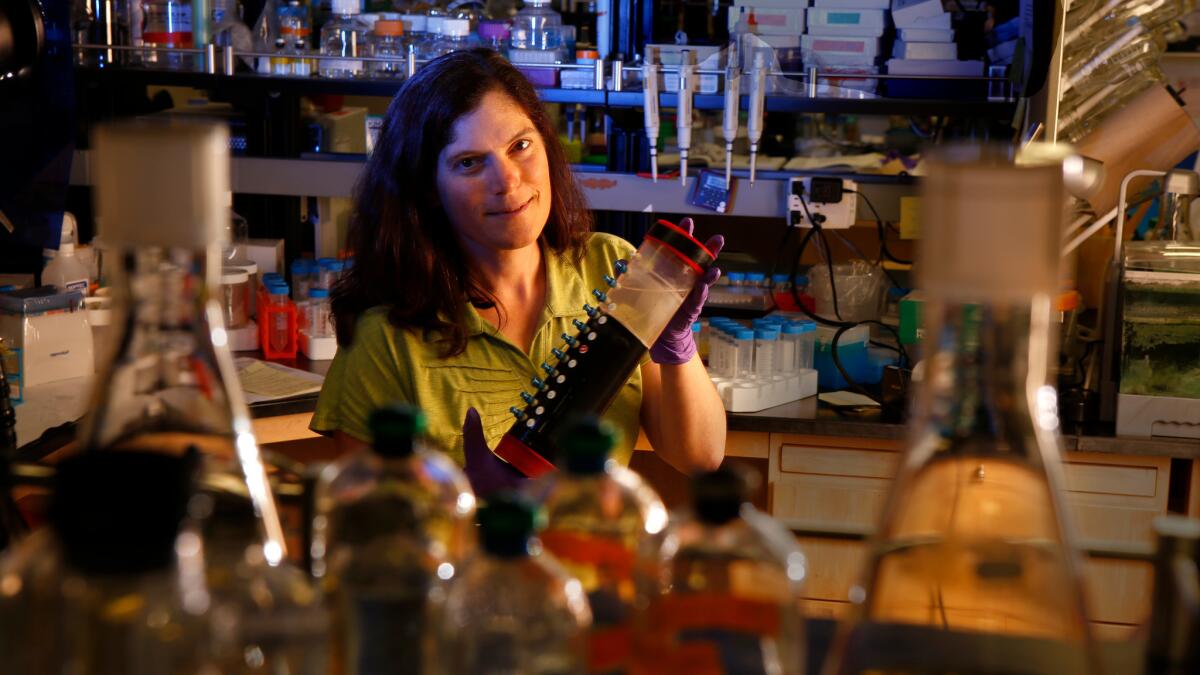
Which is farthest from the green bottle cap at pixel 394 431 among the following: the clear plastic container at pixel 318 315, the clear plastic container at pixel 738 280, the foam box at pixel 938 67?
the foam box at pixel 938 67

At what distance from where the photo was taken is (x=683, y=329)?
193 centimetres

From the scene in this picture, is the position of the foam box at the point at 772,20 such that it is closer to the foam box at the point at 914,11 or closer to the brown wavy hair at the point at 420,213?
the foam box at the point at 914,11

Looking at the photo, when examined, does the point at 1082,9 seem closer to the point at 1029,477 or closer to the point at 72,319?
the point at 72,319

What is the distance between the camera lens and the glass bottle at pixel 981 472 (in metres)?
0.51

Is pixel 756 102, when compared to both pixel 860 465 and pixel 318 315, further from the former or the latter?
pixel 318 315

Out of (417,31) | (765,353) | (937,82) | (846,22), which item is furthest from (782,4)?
(765,353)

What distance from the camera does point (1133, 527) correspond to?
274 centimetres

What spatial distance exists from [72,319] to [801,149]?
2011 mm


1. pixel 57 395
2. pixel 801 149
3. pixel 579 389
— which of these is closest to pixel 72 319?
pixel 57 395

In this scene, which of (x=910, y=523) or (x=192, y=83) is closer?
(x=910, y=523)

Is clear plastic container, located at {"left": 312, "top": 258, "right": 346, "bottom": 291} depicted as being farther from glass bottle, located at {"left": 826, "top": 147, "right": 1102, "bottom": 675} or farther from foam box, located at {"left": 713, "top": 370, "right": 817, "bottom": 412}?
glass bottle, located at {"left": 826, "top": 147, "right": 1102, "bottom": 675}

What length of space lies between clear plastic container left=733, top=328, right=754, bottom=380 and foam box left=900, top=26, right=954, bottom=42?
1.07 metres

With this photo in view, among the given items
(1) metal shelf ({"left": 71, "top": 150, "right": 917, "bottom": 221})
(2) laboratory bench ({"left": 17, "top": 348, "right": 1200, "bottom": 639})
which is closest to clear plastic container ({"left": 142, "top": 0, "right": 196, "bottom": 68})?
(1) metal shelf ({"left": 71, "top": 150, "right": 917, "bottom": 221})

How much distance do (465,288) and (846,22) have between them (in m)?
1.76
